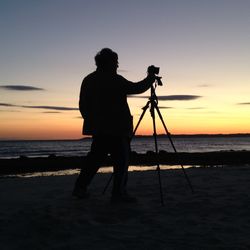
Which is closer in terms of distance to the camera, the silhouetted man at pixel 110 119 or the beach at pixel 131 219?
the beach at pixel 131 219

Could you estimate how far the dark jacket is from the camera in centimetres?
539

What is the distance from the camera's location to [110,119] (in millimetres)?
5414

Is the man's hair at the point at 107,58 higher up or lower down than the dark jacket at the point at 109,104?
higher up

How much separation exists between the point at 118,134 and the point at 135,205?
1.06 m

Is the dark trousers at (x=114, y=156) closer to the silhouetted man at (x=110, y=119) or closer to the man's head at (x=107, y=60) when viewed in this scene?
the silhouetted man at (x=110, y=119)

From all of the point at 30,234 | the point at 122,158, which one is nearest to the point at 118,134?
the point at 122,158

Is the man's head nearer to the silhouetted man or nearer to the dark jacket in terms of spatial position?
the silhouetted man

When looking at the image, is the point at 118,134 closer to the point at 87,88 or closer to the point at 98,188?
the point at 87,88

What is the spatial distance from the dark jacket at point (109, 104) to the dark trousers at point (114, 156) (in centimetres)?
11

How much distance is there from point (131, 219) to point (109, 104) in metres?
1.82

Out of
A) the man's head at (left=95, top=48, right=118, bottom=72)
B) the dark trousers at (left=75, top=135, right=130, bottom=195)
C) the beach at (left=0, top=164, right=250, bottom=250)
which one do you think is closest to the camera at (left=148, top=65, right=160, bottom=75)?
the man's head at (left=95, top=48, right=118, bottom=72)

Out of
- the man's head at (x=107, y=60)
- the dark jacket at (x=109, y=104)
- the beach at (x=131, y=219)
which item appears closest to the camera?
the beach at (x=131, y=219)

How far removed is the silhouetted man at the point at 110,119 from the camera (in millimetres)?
5398

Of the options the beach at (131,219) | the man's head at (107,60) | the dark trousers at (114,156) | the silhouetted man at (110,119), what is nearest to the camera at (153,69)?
the silhouetted man at (110,119)
